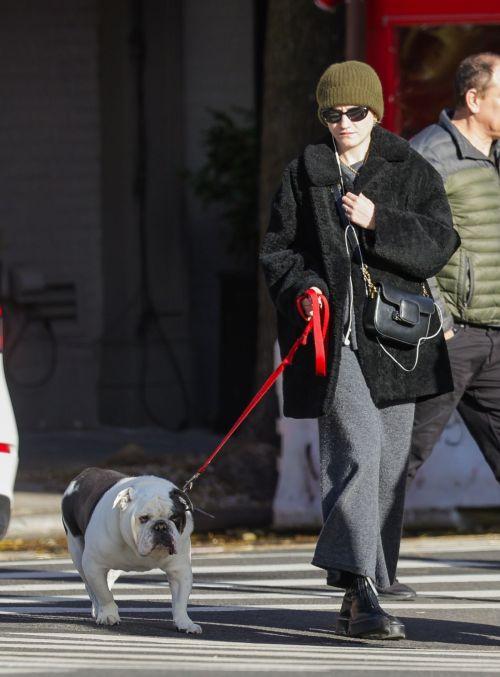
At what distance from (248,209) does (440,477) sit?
4.63m

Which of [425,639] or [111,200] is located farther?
[111,200]

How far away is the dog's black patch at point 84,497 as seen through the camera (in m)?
6.53

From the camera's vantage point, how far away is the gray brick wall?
13859 millimetres

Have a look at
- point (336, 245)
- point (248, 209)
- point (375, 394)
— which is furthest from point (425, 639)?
point (248, 209)

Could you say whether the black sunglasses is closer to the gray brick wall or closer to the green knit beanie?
the green knit beanie

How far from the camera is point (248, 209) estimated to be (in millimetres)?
13891

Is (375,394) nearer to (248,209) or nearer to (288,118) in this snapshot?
(288,118)

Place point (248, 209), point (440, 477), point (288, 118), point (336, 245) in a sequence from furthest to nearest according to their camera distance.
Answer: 1. point (248, 209)
2. point (288, 118)
3. point (440, 477)
4. point (336, 245)

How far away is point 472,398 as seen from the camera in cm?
738

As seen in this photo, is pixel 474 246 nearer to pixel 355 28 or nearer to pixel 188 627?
pixel 188 627

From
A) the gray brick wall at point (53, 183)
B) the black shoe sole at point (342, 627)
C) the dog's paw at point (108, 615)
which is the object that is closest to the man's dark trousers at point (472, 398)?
the black shoe sole at point (342, 627)

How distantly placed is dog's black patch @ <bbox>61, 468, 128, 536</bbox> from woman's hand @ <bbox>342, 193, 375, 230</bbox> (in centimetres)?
134

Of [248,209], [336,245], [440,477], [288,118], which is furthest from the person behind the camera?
[248,209]

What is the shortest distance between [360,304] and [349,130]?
618 millimetres
